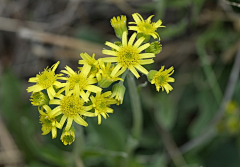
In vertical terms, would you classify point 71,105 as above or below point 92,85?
below

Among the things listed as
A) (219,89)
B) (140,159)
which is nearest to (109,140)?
(140,159)

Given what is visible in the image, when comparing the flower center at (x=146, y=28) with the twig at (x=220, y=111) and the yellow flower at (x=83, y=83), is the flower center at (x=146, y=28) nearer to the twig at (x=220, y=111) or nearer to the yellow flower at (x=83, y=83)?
the yellow flower at (x=83, y=83)

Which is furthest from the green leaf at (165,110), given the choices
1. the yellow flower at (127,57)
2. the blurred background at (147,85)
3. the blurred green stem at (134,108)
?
the yellow flower at (127,57)

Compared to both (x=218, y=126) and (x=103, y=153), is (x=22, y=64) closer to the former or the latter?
(x=103, y=153)

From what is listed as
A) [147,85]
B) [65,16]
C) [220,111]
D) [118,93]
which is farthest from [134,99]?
[65,16]

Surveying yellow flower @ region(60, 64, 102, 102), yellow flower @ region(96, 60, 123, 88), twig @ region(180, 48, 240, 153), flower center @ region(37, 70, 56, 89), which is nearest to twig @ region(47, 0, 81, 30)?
flower center @ region(37, 70, 56, 89)

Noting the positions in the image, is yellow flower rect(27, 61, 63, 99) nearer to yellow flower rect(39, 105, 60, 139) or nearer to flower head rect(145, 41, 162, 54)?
yellow flower rect(39, 105, 60, 139)

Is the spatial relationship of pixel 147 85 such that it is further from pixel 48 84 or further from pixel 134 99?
pixel 48 84
